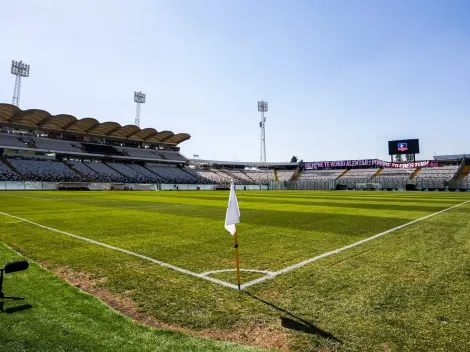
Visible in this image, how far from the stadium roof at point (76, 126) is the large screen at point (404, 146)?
59844 millimetres

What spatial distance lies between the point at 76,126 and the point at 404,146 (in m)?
84.6

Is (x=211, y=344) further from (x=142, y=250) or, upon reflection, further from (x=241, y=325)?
(x=142, y=250)

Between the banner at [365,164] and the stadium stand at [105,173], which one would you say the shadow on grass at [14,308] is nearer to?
the stadium stand at [105,173]

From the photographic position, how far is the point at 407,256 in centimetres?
777

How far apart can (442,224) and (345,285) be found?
34.5 feet

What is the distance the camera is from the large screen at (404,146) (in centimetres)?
8288

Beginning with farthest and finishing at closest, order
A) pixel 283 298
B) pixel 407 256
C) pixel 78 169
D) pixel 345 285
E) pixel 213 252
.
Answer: pixel 78 169
pixel 213 252
pixel 407 256
pixel 345 285
pixel 283 298

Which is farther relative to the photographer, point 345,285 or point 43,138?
point 43,138

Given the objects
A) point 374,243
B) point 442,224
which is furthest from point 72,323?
point 442,224

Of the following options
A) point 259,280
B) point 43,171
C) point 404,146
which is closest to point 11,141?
point 43,171

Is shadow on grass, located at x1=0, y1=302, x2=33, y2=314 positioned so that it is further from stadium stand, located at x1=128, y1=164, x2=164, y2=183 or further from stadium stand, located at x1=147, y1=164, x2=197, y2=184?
stadium stand, located at x1=147, y1=164, x2=197, y2=184

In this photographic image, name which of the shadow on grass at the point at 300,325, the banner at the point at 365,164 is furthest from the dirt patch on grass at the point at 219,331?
the banner at the point at 365,164

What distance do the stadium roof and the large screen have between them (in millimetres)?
59844

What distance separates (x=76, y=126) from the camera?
77250mm
